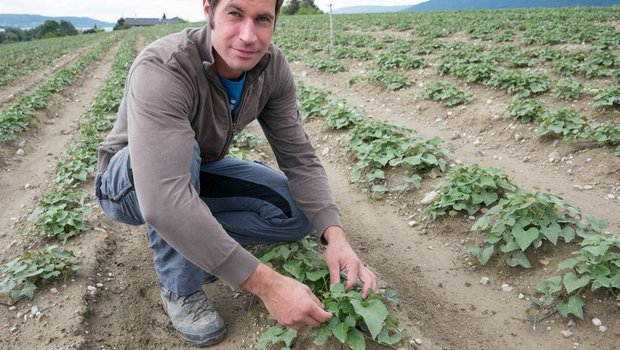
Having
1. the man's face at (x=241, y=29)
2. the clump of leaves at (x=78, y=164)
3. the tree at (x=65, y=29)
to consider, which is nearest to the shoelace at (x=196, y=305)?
the man's face at (x=241, y=29)

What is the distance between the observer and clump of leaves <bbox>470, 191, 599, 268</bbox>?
8.77ft

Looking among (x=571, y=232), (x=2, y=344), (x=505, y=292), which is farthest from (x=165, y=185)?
(x=571, y=232)

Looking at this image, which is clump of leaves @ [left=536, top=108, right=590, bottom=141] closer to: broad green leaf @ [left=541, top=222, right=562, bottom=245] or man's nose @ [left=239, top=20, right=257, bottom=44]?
broad green leaf @ [left=541, top=222, right=562, bottom=245]

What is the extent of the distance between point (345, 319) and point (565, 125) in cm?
354

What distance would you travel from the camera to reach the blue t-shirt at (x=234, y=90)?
2.15m

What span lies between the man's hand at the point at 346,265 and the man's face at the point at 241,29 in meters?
0.92

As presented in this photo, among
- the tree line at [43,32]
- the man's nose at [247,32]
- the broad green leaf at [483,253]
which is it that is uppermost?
the tree line at [43,32]

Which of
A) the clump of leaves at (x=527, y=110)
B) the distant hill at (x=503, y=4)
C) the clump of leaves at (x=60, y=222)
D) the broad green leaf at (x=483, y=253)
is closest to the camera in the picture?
the broad green leaf at (x=483, y=253)

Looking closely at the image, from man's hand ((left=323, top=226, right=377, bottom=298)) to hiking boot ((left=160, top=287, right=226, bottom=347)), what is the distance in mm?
664

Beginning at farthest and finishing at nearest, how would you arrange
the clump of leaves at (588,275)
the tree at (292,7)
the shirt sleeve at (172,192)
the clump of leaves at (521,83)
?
1. the tree at (292,7)
2. the clump of leaves at (521,83)
3. the clump of leaves at (588,275)
4. the shirt sleeve at (172,192)

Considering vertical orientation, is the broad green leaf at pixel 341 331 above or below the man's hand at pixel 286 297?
below

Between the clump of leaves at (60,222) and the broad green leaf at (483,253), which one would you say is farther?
the clump of leaves at (60,222)

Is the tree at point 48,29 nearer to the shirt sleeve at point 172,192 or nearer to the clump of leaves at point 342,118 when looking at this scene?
the clump of leaves at point 342,118

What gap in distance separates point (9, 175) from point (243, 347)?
4372 mm
